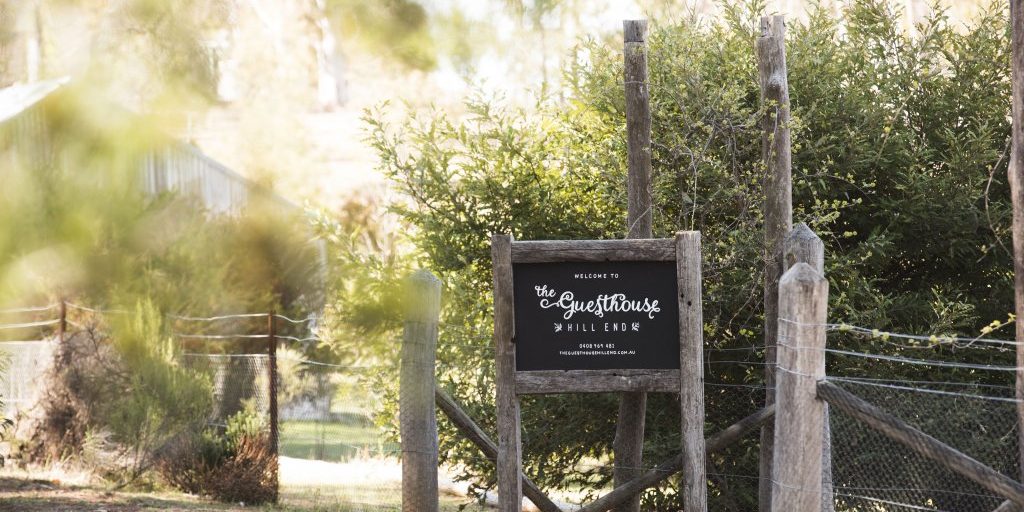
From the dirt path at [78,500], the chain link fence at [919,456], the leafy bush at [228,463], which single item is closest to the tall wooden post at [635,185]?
the chain link fence at [919,456]

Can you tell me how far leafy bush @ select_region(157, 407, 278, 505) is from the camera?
31.2ft

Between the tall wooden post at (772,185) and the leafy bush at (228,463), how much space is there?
4.69 metres

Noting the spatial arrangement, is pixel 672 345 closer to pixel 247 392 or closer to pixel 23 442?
pixel 247 392

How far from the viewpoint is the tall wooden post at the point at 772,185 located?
6520 mm

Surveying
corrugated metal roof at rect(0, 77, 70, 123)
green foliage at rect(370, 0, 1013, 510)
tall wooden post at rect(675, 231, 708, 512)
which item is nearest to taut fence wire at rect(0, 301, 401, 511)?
green foliage at rect(370, 0, 1013, 510)

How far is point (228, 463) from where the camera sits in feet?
31.8

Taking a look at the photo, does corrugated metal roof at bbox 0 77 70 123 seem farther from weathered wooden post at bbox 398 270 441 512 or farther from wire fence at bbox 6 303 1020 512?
weathered wooden post at bbox 398 270 441 512

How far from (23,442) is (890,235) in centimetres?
839

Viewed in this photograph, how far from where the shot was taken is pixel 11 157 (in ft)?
49.7

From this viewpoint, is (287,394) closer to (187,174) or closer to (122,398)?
(122,398)

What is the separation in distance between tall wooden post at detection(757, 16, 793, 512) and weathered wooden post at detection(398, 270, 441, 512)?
2.00 m

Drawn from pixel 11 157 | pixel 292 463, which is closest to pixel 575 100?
pixel 292 463

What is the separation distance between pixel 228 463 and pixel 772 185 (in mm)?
5576

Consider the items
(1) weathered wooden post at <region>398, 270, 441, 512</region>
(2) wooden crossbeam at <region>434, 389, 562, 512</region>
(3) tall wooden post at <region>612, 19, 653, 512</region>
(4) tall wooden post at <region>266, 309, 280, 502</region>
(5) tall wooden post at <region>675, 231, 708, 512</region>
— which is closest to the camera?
(5) tall wooden post at <region>675, 231, 708, 512</region>
